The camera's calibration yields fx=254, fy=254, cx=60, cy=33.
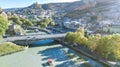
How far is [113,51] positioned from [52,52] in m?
14.8

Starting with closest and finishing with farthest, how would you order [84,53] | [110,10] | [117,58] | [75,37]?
[117,58] < [84,53] < [75,37] < [110,10]

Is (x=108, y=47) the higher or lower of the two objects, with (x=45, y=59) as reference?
higher

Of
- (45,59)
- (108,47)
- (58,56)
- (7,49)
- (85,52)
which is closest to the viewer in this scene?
(108,47)

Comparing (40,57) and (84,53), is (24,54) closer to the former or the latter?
(40,57)

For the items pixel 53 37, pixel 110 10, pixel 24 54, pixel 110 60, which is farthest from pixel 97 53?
pixel 110 10

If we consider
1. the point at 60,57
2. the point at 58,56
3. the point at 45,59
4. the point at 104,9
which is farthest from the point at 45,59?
the point at 104,9

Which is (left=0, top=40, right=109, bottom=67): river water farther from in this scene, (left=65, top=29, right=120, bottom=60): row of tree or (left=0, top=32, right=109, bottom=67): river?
(left=65, top=29, right=120, bottom=60): row of tree

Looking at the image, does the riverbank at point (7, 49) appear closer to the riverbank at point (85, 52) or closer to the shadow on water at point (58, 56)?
the shadow on water at point (58, 56)

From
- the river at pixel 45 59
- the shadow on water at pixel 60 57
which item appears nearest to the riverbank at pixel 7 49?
the river at pixel 45 59

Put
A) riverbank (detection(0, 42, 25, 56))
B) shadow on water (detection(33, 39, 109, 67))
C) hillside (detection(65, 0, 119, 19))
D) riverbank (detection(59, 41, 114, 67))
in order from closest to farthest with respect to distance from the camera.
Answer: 1. riverbank (detection(59, 41, 114, 67))
2. shadow on water (detection(33, 39, 109, 67))
3. riverbank (detection(0, 42, 25, 56))
4. hillside (detection(65, 0, 119, 19))

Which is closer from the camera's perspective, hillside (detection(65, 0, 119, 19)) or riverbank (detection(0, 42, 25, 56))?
riverbank (detection(0, 42, 25, 56))

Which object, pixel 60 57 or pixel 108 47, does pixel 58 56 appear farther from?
pixel 108 47

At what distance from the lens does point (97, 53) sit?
3616 cm

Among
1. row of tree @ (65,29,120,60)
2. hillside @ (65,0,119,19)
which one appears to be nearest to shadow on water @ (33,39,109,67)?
row of tree @ (65,29,120,60)
